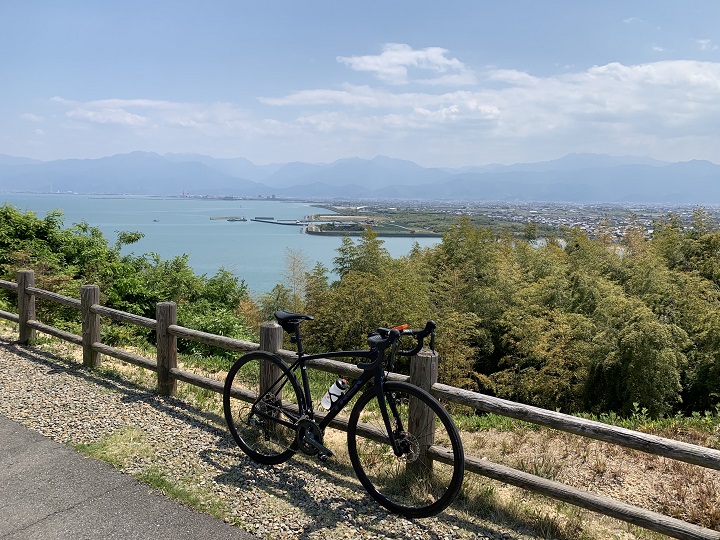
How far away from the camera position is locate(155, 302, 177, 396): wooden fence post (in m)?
5.57

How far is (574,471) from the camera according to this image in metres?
4.67

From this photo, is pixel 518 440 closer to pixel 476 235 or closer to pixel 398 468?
pixel 398 468

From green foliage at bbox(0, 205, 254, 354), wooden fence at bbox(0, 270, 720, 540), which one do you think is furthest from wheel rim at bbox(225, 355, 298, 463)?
green foliage at bbox(0, 205, 254, 354)

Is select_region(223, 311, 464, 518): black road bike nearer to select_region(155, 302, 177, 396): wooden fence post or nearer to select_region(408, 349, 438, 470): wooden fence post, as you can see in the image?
select_region(408, 349, 438, 470): wooden fence post

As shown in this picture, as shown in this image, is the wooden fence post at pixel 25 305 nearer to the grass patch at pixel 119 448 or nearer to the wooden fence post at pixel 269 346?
the grass patch at pixel 119 448

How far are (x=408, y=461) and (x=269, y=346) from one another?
5.26 ft

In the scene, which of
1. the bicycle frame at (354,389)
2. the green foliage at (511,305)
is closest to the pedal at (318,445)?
the bicycle frame at (354,389)

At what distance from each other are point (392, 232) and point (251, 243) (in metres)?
23.5

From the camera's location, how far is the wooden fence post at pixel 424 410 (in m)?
3.65

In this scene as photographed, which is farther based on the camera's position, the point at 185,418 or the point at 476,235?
the point at 476,235

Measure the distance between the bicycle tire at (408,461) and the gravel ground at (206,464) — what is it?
124 millimetres

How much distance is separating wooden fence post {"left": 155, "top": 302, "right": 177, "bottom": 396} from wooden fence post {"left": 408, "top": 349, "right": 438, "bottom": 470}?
120 inches

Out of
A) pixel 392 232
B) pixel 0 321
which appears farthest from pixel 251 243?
pixel 0 321

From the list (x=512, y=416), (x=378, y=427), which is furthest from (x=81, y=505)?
(x=512, y=416)
